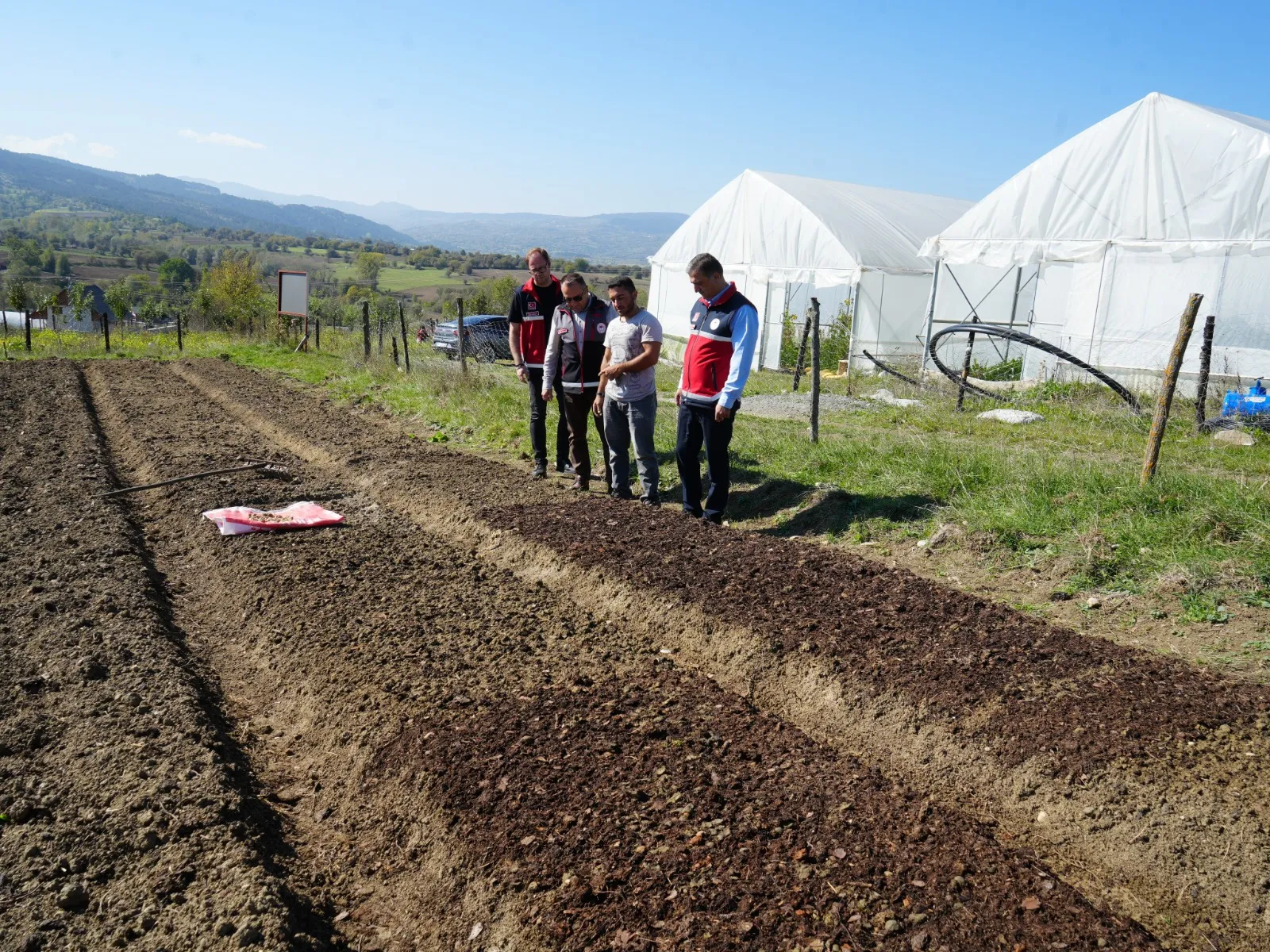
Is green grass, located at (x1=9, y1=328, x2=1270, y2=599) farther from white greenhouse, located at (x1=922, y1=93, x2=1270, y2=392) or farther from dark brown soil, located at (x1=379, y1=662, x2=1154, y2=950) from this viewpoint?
dark brown soil, located at (x1=379, y1=662, x2=1154, y2=950)

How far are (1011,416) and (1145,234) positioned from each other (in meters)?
5.24

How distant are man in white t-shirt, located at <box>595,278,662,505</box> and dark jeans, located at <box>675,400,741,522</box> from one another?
356 millimetres

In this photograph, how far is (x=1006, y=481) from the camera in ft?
21.6

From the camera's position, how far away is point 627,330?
6.74 metres

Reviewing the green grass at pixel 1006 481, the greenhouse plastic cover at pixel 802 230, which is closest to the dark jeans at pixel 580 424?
the green grass at pixel 1006 481

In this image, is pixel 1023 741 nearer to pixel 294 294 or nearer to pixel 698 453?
pixel 698 453

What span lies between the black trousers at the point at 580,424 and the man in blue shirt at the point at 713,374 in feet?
3.79

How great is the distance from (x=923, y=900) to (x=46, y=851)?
2804mm

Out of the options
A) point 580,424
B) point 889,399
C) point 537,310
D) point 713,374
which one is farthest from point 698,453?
point 889,399

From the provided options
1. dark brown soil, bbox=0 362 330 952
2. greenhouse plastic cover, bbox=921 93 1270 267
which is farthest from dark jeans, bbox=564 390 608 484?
greenhouse plastic cover, bbox=921 93 1270 267

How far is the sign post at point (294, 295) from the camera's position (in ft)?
72.0

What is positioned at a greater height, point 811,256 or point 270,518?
point 811,256

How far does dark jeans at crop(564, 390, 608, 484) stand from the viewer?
768 cm

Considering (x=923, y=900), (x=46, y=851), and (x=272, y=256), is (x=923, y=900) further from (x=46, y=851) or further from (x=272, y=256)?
(x=272, y=256)
